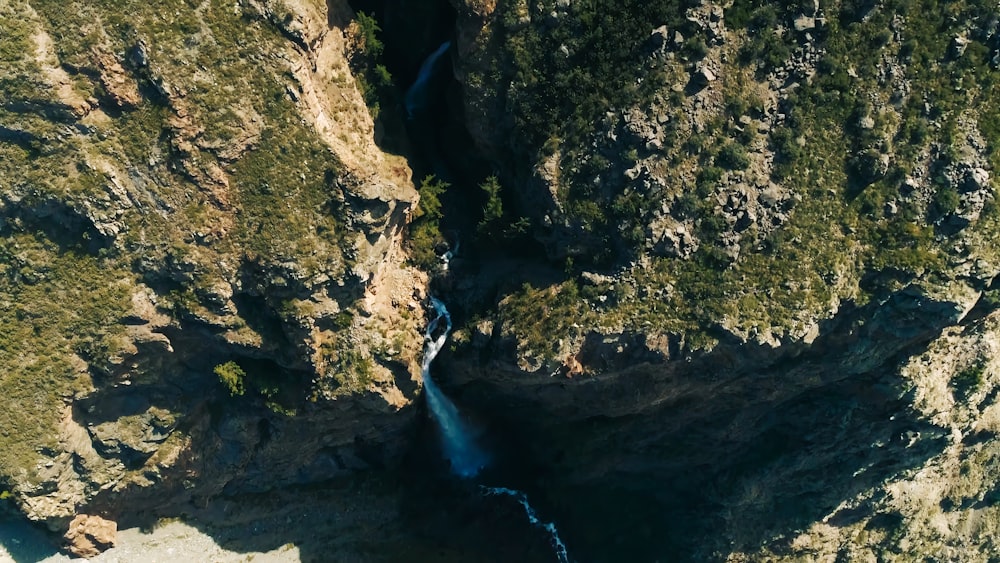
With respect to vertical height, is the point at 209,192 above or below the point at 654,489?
above

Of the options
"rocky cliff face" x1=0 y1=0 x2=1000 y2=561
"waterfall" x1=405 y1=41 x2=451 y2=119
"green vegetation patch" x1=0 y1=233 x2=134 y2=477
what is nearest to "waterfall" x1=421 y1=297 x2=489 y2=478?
"rocky cliff face" x1=0 y1=0 x2=1000 y2=561

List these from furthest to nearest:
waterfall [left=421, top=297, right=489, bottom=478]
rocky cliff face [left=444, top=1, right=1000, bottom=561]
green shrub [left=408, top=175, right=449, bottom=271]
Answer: waterfall [left=421, top=297, right=489, bottom=478] → green shrub [left=408, top=175, right=449, bottom=271] → rocky cliff face [left=444, top=1, right=1000, bottom=561]

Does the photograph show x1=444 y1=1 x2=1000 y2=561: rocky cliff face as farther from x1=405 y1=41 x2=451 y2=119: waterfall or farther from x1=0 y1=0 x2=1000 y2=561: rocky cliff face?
x1=405 y1=41 x2=451 y2=119: waterfall

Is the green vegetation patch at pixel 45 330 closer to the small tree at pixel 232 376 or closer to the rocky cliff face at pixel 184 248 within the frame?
the rocky cliff face at pixel 184 248

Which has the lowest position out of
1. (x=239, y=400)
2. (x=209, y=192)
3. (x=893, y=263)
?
(x=239, y=400)

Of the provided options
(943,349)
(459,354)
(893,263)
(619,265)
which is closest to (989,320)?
(943,349)

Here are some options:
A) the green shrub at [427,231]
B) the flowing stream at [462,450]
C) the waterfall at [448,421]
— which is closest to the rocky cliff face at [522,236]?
the green shrub at [427,231]

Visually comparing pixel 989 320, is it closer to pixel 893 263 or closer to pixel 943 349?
pixel 943 349
